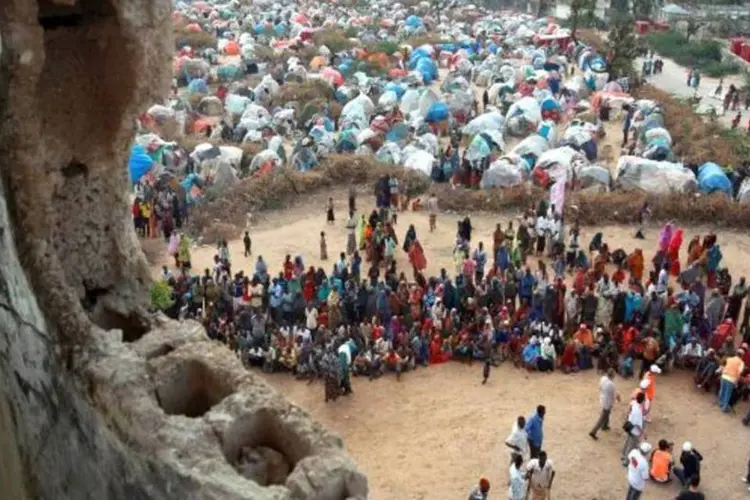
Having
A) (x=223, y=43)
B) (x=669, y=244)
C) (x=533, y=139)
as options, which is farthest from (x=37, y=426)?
(x=223, y=43)

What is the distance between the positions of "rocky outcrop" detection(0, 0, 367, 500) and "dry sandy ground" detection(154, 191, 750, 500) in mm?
5164

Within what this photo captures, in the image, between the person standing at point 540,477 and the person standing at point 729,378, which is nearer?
the person standing at point 540,477

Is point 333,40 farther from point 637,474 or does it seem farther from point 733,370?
point 637,474

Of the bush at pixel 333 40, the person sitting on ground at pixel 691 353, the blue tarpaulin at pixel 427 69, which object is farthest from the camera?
the bush at pixel 333 40

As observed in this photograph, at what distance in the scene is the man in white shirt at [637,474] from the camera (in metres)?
10.2

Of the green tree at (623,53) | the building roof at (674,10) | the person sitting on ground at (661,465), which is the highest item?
the building roof at (674,10)

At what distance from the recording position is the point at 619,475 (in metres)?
11.3

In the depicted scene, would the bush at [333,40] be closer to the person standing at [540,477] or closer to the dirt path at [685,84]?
the dirt path at [685,84]

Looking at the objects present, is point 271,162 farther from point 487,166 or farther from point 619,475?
point 619,475

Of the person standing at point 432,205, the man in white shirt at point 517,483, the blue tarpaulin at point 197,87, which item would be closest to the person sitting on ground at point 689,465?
the man in white shirt at point 517,483

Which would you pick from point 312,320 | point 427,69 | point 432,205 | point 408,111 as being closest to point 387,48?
point 427,69

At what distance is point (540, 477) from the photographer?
10.0 meters

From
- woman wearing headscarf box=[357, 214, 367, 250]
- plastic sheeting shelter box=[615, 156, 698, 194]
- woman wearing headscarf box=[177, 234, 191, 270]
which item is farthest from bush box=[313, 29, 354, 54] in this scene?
woman wearing headscarf box=[177, 234, 191, 270]

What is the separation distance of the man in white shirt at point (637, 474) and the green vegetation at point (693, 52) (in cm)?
3460
